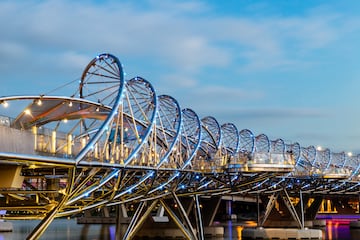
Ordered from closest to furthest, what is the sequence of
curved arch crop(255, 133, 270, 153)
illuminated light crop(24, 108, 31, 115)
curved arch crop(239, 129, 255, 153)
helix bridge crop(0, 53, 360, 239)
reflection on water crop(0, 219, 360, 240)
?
helix bridge crop(0, 53, 360, 239) → illuminated light crop(24, 108, 31, 115) → reflection on water crop(0, 219, 360, 240) → curved arch crop(239, 129, 255, 153) → curved arch crop(255, 133, 270, 153)

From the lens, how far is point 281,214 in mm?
123625

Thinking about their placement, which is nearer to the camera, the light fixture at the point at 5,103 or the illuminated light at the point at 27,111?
the light fixture at the point at 5,103

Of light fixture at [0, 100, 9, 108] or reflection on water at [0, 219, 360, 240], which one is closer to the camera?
light fixture at [0, 100, 9, 108]

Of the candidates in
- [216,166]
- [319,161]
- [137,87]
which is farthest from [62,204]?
[319,161]

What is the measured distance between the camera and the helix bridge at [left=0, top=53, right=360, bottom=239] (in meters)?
39.2

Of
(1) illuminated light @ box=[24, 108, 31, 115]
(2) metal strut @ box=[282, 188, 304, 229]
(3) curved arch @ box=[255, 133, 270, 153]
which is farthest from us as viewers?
(3) curved arch @ box=[255, 133, 270, 153]

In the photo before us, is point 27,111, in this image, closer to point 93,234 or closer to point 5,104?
point 5,104

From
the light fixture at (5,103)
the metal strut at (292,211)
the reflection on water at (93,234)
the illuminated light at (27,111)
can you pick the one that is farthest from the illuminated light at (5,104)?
the metal strut at (292,211)

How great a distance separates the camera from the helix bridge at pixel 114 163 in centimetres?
3922

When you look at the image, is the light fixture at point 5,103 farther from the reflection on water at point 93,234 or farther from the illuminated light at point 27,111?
the reflection on water at point 93,234

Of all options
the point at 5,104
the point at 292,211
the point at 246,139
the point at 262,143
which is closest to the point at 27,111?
the point at 5,104

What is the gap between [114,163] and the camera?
46.3 metres

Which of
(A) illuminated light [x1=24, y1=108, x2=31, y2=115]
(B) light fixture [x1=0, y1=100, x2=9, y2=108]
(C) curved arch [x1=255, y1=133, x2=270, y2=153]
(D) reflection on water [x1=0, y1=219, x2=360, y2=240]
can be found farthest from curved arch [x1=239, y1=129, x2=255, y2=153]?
(B) light fixture [x1=0, y1=100, x2=9, y2=108]

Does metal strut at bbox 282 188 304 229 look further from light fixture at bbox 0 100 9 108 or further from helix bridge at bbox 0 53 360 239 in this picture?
light fixture at bbox 0 100 9 108
